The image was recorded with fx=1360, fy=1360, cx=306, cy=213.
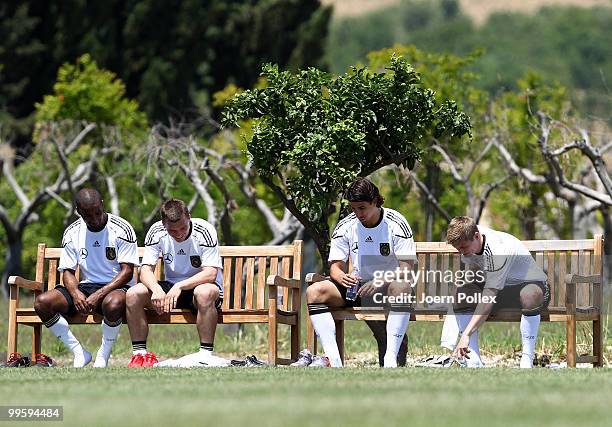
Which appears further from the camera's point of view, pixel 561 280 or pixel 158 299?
pixel 561 280

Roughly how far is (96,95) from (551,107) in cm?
1184

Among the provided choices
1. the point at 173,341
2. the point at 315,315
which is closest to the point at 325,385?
the point at 315,315

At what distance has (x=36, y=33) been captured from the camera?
47.9 m

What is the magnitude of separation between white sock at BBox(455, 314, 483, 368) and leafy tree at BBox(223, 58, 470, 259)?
191cm

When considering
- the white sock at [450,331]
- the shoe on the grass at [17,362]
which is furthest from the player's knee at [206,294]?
the white sock at [450,331]

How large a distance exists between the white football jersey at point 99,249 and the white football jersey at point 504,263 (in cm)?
296

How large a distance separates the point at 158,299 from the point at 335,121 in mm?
2553

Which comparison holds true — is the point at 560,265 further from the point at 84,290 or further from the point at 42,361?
the point at 42,361

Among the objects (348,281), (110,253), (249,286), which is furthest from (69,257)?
(348,281)

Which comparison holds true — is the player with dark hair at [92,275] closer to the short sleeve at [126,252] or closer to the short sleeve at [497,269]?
the short sleeve at [126,252]

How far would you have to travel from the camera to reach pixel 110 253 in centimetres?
1175

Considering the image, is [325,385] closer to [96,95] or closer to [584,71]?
[96,95]

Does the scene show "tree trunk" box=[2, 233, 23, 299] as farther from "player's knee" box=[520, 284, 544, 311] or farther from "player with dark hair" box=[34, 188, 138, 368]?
"player's knee" box=[520, 284, 544, 311]

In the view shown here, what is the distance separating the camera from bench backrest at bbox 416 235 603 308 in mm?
11703
